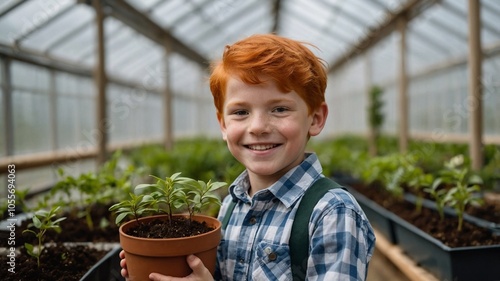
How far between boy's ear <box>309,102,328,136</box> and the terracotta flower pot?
37 cm

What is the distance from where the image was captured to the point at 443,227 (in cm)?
227

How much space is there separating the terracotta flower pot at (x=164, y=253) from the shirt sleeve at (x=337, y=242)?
246mm

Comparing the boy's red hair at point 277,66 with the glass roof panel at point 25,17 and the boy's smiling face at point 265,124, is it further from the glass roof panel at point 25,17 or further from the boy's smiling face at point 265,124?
the glass roof panel at point 25,17

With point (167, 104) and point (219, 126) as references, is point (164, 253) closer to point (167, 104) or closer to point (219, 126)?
point (219, 126)

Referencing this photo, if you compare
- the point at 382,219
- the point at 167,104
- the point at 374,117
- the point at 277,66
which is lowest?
the point at 382,219

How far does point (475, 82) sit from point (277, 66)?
289 cm

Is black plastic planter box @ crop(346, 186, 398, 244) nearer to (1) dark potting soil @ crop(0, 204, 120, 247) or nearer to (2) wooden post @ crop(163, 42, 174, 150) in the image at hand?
(1) dark potting soil @ crop(0, 204, 120, 247)

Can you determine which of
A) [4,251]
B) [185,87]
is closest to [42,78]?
[4,251]

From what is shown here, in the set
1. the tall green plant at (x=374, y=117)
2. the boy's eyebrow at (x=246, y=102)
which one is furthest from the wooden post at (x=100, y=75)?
the tall green plant at (x=374, y=117)

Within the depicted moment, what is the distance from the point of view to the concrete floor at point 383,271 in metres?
2.55

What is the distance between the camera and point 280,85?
1079 mm

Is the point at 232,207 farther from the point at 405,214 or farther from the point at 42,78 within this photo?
the point at 42,78

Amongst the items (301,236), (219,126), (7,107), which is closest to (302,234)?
(301,236)

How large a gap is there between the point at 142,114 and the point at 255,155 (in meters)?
11.2
